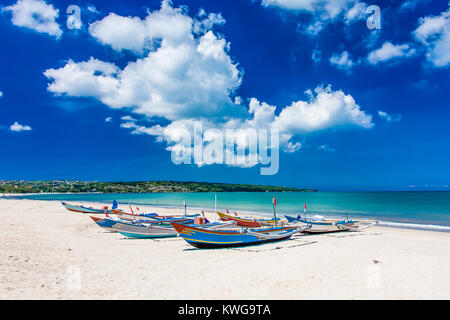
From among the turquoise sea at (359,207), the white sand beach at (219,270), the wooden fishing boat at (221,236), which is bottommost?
the turquoise sea at (359,207)

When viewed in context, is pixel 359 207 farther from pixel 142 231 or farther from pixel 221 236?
pixel 142 231

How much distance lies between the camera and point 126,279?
8828 millimetres

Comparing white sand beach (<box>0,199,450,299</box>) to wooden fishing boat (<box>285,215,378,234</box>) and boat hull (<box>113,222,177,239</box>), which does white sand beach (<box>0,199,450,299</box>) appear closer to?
boat hull (<box>113,222,177,239</box>)

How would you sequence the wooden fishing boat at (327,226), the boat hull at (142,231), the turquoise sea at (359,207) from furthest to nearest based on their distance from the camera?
the turquoise sea at (359,207) < the wooden fishing boat at (327,226) < the boat hull at (142,231)

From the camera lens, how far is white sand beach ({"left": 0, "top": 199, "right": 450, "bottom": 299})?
7.71 m

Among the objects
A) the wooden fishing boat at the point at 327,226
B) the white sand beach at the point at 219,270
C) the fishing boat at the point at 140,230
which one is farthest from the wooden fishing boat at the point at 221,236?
→ the wooden fishing boat at the point at 327,226

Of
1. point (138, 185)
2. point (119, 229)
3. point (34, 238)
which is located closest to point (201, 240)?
point (119, 229)

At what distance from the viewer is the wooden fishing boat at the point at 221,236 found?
547 inches

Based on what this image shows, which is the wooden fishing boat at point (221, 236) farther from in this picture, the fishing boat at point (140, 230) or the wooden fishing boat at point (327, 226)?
the wooden fishing boat at point (327, 226)

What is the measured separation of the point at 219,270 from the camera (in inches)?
400

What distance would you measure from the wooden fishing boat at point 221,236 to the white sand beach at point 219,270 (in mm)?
547

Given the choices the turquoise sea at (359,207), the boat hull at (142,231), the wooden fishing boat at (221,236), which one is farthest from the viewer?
the turquoise sea at (359,207)

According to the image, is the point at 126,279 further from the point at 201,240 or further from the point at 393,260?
the point at 393,260
